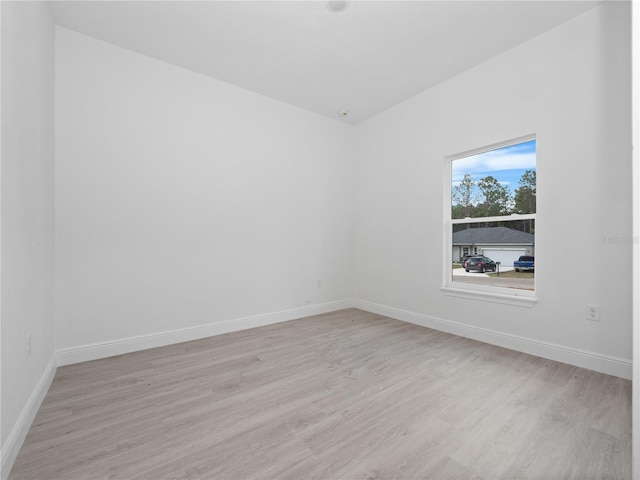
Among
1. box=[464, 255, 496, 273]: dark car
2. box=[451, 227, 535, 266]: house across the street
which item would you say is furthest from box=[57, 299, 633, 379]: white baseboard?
box=[451, 227, 535, 266]: house across the street

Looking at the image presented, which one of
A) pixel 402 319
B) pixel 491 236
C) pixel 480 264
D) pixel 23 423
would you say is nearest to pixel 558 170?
pixel 491 236

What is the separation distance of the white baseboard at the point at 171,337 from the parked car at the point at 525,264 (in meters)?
2.53

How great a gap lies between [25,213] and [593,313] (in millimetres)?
4166

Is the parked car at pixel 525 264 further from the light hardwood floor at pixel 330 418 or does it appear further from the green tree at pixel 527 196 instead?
the light hardwood floor at pixel 330 418

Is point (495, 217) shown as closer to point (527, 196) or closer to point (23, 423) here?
point (527, 196)

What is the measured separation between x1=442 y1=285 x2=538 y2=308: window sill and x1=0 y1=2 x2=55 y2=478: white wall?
3630mm

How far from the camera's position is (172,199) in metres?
3.07

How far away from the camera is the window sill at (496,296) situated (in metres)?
2.75

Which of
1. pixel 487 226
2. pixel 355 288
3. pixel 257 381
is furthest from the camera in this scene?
pixel 355 288

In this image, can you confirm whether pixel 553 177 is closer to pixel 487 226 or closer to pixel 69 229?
pixel 487 226

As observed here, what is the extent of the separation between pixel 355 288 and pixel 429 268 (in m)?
1.42

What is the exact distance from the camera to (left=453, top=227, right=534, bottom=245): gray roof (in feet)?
9.63

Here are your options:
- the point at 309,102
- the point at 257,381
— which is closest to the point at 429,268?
the point at 257,381

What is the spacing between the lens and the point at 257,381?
2.23 m
